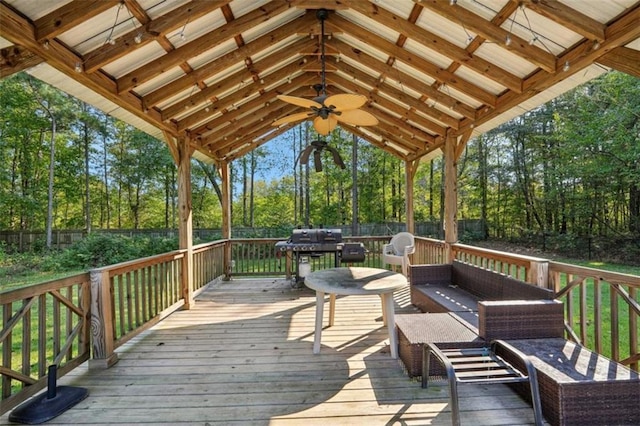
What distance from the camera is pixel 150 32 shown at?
266cm

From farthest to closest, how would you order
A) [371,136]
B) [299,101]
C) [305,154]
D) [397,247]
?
[371,136] < [397,247] < [305,154] < [299,101]

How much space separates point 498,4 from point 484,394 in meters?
3.08

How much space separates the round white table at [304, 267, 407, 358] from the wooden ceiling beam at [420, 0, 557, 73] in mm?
2383

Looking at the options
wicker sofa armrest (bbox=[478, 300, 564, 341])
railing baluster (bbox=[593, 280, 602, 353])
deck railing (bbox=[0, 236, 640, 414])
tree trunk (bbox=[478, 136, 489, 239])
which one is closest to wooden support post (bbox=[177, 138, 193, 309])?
deck railing (bbox=[0, 236, 640, 414])

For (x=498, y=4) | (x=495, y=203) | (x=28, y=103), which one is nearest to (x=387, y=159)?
(x=495, y=203)

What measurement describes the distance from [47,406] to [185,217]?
302cm

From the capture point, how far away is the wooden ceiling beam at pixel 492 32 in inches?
104

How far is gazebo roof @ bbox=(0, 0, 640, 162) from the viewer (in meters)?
2.27

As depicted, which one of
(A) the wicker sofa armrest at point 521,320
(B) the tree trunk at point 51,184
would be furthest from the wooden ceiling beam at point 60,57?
(B) the tree trunk at point 51,184

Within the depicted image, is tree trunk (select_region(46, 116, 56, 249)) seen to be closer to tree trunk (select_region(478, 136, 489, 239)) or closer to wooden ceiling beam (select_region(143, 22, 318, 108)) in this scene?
wooden ceiling beam (select_region(143, 22, 318, 108))

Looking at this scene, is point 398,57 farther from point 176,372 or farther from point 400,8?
point 176,372

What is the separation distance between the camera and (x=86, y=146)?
1421cm

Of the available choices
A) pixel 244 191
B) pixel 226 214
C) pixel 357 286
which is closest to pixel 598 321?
pixel 357 286

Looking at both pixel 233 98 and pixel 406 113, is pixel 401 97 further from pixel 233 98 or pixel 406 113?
pixel 233 98
